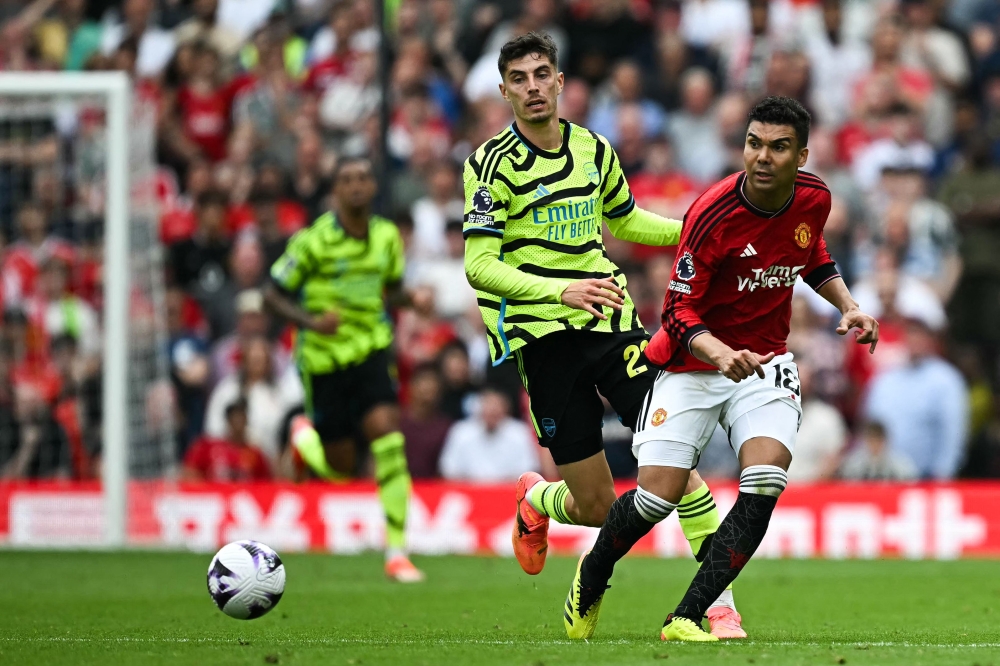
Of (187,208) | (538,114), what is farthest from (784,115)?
(187,208)

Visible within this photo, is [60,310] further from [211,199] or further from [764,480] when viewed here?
[764,480]

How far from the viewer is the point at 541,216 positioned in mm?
7367

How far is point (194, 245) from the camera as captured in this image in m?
17.3

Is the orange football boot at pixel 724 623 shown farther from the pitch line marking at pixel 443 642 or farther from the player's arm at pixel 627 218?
the player's arm at pixel 627 218

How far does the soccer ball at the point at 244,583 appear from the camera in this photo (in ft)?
23.8

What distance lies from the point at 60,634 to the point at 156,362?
9119 millimetres

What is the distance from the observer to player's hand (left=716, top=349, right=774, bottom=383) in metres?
6.04

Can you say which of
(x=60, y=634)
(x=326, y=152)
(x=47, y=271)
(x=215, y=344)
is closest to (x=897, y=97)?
(x=326, y=152)

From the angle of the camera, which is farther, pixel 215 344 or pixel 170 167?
pixel 170 167

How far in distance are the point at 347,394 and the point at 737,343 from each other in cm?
528

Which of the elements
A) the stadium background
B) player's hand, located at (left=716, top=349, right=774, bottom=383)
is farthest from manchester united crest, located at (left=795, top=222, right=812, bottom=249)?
the stadium background

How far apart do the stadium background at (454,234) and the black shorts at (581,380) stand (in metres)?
6.40

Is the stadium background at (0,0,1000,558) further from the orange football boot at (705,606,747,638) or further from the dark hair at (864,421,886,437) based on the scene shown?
the orange football boot at (705,606,747,638)

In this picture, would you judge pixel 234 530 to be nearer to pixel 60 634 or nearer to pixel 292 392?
pixel 292 392
